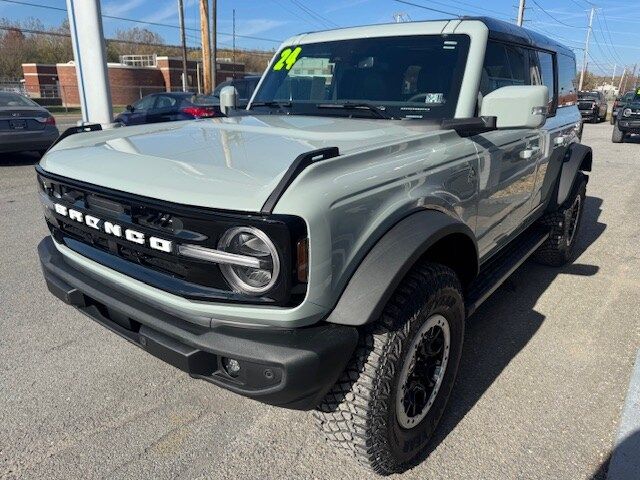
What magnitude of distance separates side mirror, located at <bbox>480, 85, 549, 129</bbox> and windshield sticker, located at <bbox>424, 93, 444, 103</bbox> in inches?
11.7

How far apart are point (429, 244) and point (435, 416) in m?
0.94

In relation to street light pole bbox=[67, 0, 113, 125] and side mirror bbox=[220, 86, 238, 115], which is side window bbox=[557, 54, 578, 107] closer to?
side mirror bbox=[220, 86, 238, 115]

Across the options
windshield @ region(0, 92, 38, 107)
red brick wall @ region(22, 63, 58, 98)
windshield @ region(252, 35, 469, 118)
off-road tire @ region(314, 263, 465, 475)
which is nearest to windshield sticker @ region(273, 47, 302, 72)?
windshield @ region(252, 35, 469, 118)

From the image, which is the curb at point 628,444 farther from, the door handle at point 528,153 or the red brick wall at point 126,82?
the red brick wall at point 126,82

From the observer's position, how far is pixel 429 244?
2104 millimetres

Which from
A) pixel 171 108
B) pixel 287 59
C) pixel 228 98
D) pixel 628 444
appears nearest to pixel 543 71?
pixel 287 59

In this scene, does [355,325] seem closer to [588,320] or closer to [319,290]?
[319,290]

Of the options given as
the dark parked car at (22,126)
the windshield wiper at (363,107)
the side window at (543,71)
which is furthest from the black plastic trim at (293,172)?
the dark parked car at (22,126)

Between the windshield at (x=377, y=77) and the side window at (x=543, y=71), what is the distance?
4.08 ft

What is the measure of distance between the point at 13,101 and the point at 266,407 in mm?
10006

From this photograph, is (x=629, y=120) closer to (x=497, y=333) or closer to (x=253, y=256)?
(x=497, y=333)

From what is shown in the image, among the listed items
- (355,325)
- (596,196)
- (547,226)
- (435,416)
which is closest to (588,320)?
(547,226)

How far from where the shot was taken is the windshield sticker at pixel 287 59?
3730mm

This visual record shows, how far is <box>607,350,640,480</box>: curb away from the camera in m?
2.30
